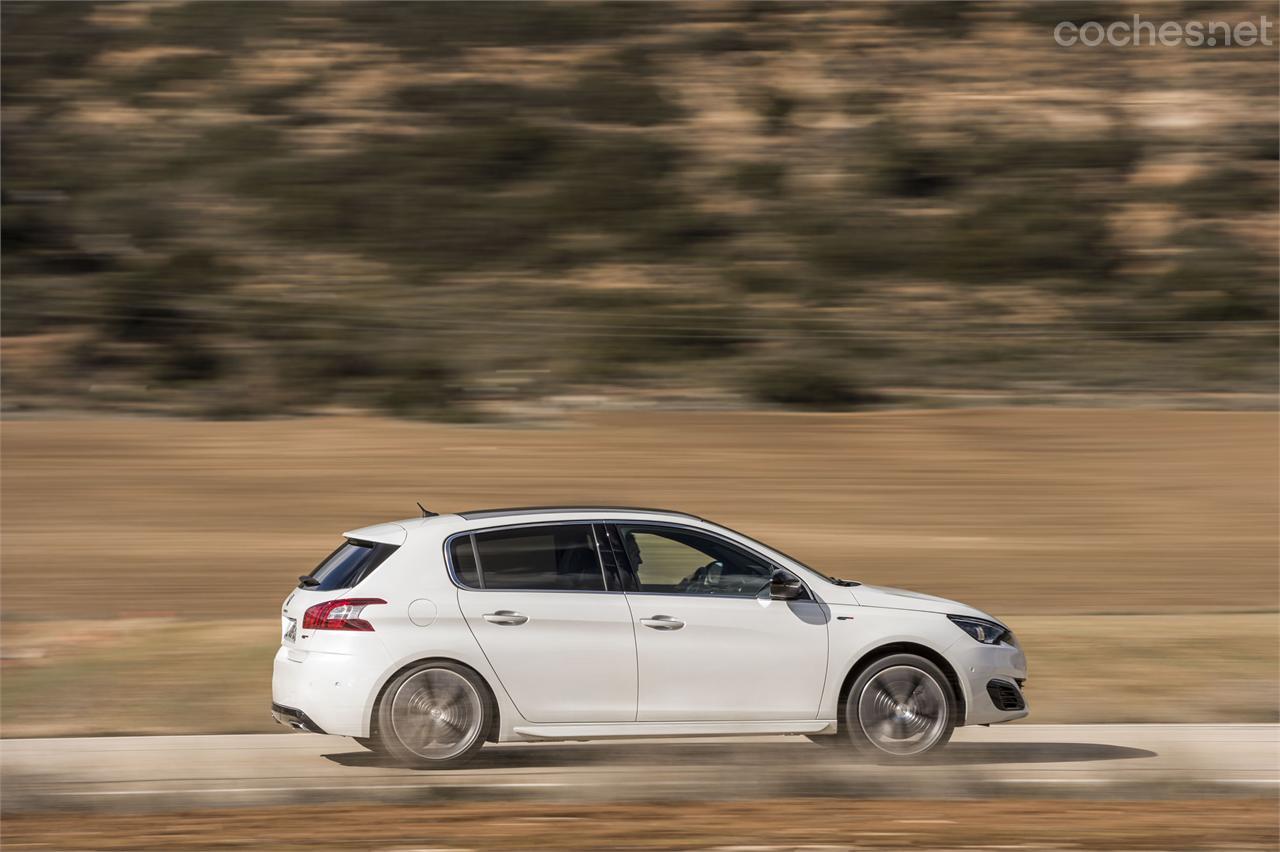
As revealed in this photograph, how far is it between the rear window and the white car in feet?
0.03

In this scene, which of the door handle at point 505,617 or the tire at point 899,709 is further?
the tire at point 899,709

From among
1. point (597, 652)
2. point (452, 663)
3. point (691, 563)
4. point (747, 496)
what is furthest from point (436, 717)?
point (747, 496)

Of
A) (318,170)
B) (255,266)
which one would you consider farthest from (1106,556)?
(318,170)

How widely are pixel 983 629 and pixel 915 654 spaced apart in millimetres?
433

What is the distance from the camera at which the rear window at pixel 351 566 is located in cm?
757

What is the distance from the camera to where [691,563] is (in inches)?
314

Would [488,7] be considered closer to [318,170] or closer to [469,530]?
[318,170]

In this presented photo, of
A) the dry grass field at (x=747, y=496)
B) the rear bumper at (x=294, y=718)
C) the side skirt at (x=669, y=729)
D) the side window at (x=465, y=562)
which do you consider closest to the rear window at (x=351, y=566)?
the side window at (x=465, y=562)

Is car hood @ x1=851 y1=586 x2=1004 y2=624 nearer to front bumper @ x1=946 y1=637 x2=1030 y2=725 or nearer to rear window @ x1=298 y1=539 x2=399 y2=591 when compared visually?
front bumper @ x1=946 y1=637 x2=1030 y2=725

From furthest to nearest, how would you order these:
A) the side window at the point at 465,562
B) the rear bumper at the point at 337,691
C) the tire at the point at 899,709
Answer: the tire at the point at 899,709 < the side window at the point at 465,562 < the rear bumper at the point at 337,691

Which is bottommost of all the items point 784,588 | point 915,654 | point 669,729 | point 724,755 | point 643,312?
point 724,755

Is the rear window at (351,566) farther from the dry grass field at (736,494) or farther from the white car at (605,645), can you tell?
the dry grass field at (736,494)

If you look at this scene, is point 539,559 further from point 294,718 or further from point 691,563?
point 294,718

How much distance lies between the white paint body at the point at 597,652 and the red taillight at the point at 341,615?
35 mm
